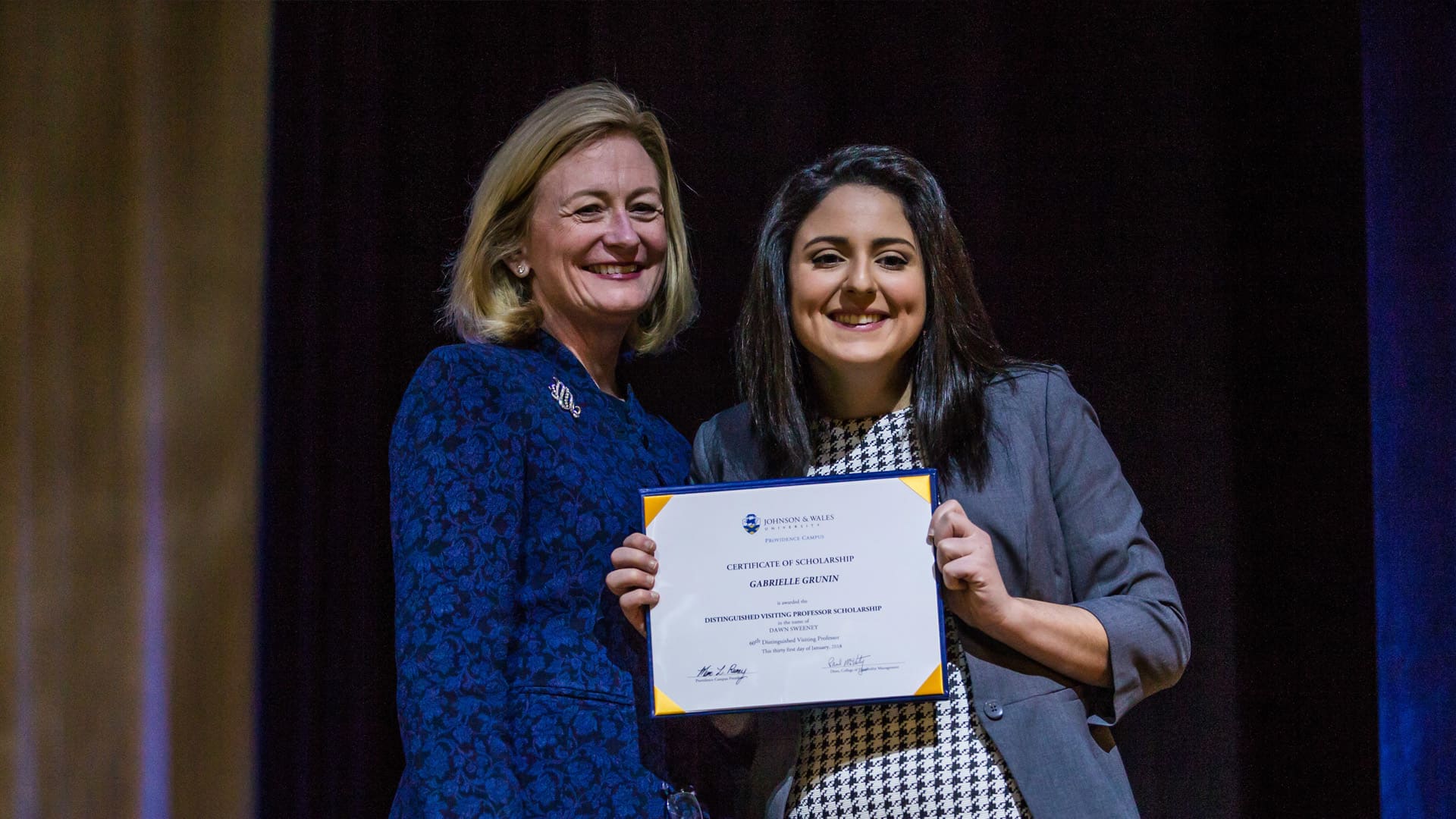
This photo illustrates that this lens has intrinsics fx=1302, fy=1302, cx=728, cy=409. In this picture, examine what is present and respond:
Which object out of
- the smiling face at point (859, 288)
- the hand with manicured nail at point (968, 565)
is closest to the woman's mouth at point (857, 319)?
the smiling face at point (859, 288)

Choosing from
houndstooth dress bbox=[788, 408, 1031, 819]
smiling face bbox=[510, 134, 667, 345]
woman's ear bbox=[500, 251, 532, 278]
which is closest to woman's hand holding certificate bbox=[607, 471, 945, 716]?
houndstooth dress bbox=[788, 408, 1031, 819]

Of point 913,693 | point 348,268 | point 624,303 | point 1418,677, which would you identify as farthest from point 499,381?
point 1418,677

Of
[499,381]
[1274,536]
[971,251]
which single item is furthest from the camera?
[971,251]

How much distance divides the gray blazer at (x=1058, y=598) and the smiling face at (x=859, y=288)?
19cm

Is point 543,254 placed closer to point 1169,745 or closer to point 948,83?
point 948,83

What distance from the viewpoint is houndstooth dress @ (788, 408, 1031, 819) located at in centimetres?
188

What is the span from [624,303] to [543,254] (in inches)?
6.7

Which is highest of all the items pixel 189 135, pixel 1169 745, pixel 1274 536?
pixel 189 135

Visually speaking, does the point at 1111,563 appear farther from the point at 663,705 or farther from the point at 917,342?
the point at 663,705

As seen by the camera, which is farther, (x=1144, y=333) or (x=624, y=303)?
(x=1144, y=333)

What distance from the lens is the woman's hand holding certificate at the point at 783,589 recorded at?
1.88 m

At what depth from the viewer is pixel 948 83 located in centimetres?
282

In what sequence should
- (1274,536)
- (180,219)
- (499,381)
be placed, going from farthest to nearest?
(180,219), (1274,536), (499,381)
